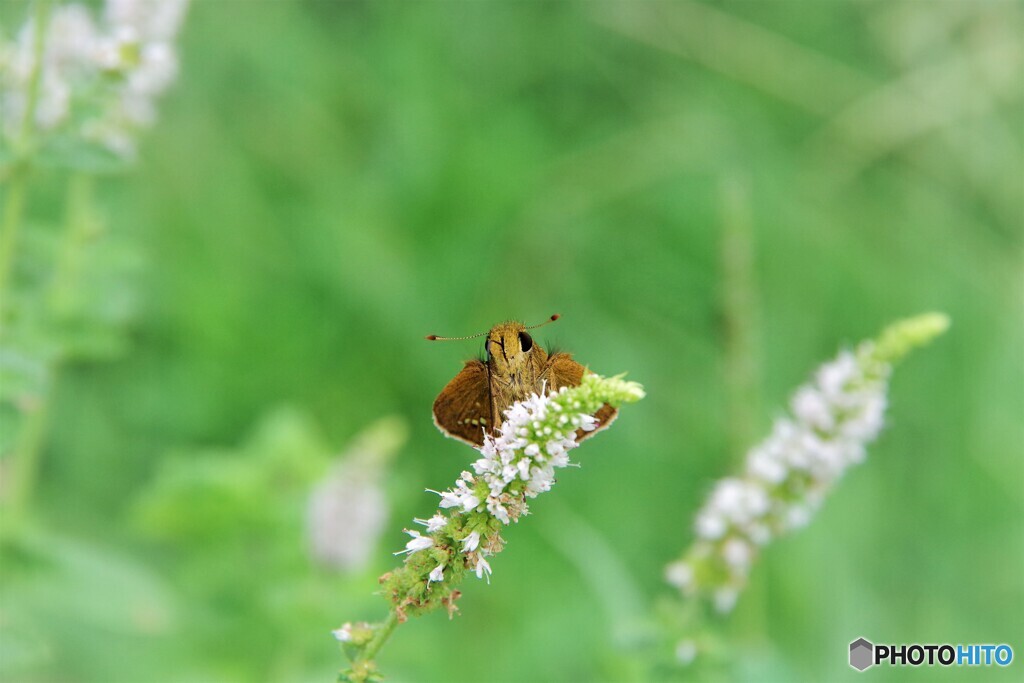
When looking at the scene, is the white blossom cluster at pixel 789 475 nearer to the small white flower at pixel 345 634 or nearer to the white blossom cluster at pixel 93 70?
the small white flower at pixel 345 634

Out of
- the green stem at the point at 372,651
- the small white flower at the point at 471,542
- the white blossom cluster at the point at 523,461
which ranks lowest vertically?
the green stem at the point at 372,651

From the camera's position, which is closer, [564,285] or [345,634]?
[345,634]

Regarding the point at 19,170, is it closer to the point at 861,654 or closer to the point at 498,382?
the point at 498,382

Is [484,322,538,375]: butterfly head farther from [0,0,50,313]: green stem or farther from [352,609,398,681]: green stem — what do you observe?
[0,0,50,313]: green stem

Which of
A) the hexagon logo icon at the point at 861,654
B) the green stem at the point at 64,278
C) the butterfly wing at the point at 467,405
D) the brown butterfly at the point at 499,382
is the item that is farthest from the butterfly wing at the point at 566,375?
the hexagon logo icon at the point at 861,654

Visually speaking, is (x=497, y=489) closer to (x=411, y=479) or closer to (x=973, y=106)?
(x=411, y=479)

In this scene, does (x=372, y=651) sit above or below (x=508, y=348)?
below

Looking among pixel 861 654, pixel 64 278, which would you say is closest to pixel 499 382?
pixel 64 278
